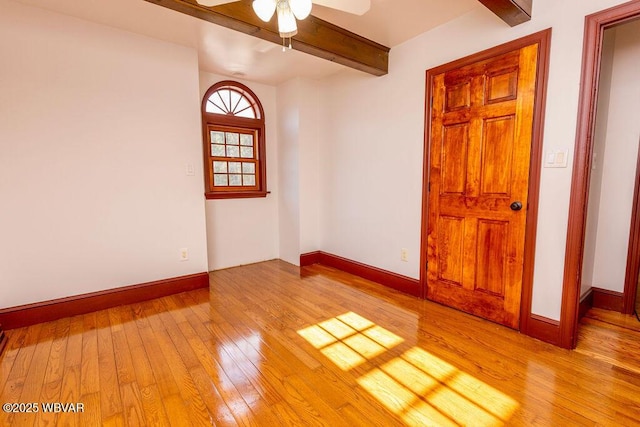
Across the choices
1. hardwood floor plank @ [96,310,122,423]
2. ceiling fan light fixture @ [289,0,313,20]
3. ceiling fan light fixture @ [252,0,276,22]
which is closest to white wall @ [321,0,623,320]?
ceiling fan light fixture @ [289,0,313,20]

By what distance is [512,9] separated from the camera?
6.51ft

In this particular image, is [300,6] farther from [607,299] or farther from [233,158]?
[607,299]

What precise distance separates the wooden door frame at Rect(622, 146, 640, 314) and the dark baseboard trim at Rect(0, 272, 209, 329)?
3848 mm

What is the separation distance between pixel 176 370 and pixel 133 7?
8.46 ft

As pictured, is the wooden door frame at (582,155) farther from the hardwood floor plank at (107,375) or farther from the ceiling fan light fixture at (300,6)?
the hardwood floor plank at (107,375)

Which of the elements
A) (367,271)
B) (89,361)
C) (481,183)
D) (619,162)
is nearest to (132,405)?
(89,361)

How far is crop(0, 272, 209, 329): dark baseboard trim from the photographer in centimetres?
236

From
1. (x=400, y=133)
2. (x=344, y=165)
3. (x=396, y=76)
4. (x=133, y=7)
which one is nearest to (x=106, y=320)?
(x=133, y=7)

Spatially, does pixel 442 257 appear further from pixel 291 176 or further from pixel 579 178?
pixel 291 176

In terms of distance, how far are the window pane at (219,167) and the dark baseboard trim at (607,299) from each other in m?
4.01

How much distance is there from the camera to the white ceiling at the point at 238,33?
230 centimetres

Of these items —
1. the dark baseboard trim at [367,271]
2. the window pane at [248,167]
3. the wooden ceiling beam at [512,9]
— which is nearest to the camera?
the wooden ceiling beam at [512,9]

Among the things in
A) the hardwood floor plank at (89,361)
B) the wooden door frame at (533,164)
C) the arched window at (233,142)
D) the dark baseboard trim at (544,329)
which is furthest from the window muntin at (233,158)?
the dark baseboard trim at (544,329)

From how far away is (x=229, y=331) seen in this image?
2326 millimetres
